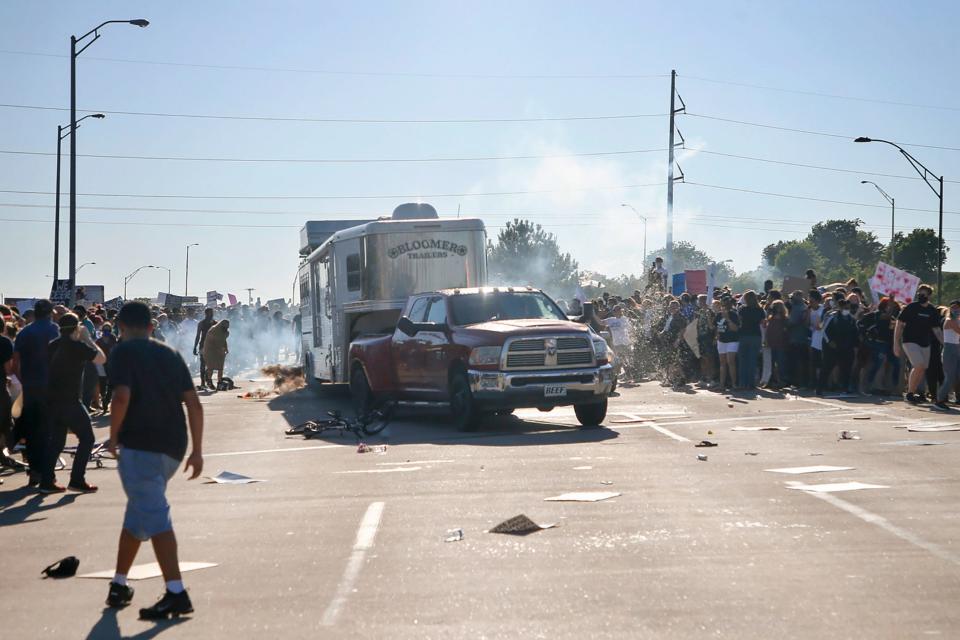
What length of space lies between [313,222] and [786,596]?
21906 mm

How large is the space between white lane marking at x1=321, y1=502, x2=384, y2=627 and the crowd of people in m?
9.00

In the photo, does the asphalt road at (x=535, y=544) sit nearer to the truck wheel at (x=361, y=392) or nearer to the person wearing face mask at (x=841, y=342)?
the truck wheel at (x=361, y=392)

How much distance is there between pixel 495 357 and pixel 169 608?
10.8 metres

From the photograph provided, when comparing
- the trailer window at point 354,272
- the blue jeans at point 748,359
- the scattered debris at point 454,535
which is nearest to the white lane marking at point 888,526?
the scattered debris at point 454,535

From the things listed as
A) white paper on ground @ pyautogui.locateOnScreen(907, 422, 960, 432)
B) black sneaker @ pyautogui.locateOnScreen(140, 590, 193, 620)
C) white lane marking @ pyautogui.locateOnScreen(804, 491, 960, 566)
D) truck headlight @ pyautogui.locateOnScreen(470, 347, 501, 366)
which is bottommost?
black sneaker @ pyautogui.locateOnScreen(140, 590, 193, 620)

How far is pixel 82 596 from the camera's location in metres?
7.54

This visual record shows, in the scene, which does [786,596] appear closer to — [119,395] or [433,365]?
[119,395]

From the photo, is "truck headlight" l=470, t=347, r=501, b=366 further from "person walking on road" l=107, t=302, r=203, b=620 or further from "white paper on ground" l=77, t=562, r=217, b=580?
"person walking on road" l=107, t=302, r=203, b=620

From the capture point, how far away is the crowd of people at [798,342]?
21000mm

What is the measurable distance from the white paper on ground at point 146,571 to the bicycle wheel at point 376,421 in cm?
934

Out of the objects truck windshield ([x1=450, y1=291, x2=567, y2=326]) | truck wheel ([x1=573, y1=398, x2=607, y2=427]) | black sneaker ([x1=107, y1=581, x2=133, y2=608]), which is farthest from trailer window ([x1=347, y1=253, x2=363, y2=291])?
black sneaker ([x1=107, y1=581, x2=133, y2=608])

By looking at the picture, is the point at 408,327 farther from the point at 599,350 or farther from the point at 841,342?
the point at 841,342

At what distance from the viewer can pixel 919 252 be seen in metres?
95.7

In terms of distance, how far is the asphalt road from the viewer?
21.6 ft
